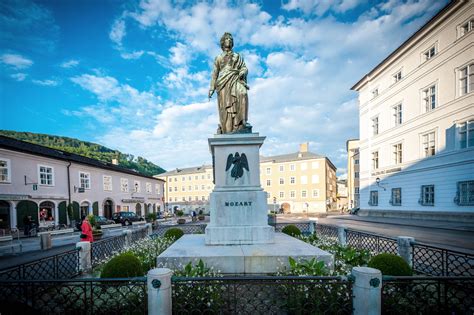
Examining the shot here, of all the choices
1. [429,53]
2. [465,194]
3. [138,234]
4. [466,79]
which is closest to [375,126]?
[429,53]

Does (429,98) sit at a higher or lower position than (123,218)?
higher

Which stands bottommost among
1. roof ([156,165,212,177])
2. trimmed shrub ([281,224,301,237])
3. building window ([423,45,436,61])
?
trimmed shrub ([281,224,301,237])

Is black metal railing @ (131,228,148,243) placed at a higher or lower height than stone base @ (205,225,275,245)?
lower

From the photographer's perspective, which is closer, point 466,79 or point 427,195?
point 466,79

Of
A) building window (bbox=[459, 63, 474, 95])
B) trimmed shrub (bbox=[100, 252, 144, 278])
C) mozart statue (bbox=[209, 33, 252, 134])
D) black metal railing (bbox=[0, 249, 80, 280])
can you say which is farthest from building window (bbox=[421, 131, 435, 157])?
black metal railing (bbox=[0, 249, 80, 280])

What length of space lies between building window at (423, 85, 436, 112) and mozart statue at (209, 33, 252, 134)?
2202cm

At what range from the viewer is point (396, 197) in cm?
2545

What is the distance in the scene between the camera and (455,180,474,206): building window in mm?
17641

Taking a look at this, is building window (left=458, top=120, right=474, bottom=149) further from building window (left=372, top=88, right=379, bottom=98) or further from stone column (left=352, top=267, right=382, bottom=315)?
stone column (left=352, top=267, right=382, bottom=315)

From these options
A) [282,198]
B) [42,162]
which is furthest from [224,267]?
[282,198]

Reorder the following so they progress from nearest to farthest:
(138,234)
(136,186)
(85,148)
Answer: (138,234)
(136,186)
(85,148)

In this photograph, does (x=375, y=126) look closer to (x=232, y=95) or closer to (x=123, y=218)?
(x=232, y=95)

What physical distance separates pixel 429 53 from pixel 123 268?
29590mm

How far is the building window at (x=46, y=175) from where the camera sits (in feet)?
80.3
